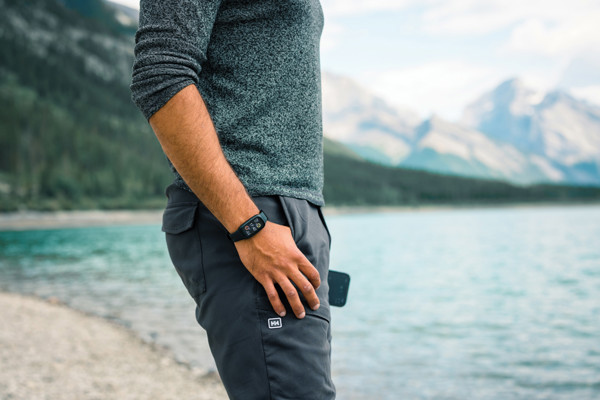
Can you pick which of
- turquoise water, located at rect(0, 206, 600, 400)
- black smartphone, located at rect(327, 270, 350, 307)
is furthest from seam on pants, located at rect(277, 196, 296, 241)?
turquoise water, located at rect(0, 206, 600, 400)

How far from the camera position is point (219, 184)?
1341 mm

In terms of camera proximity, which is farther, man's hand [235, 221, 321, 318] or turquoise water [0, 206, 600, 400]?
turquoise water [0, 206, 600, 400]

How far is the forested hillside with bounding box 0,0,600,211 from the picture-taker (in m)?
90.1

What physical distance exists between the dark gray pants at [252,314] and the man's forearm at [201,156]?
0.27 ft

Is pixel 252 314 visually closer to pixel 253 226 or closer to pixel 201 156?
pixel 253 226

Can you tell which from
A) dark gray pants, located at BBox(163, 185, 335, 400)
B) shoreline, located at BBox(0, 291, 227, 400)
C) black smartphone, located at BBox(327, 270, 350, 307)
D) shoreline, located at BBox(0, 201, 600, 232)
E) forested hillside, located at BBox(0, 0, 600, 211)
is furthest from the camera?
forested hillside, located at BBox(0, 0, 600, 211)

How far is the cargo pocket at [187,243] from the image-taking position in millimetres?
1442

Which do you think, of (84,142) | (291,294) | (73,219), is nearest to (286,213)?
(291,294)

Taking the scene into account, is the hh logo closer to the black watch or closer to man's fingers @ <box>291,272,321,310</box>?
man's fingers @ <box>291,272,321,310</box>

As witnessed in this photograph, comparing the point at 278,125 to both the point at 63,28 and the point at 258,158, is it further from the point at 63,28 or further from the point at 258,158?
the point at 63,28

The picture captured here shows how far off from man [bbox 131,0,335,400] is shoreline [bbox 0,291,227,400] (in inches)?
176

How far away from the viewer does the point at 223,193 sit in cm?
135

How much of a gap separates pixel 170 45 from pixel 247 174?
0.39 meters

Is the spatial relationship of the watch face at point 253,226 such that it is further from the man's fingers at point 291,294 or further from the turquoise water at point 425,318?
the turquoise water at point 425,318
